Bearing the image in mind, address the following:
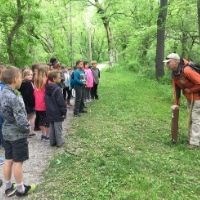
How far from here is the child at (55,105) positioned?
10125 mm

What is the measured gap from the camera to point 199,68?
990 cm

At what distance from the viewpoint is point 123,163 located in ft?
27.5

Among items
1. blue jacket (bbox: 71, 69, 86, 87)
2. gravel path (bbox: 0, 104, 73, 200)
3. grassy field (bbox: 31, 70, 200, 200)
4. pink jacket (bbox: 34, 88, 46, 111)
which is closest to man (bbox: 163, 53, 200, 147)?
grassy field (bbox: 31, 70, 200, 200)

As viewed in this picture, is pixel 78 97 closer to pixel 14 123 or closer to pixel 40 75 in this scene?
pixel 40 75

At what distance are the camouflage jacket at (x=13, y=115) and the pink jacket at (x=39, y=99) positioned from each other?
4.23 metres

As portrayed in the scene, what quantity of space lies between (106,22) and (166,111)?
84.2 feet

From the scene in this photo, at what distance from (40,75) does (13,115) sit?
3870mm

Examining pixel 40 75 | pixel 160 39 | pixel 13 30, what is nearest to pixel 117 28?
pixel 160 39

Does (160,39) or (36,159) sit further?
(160,39)

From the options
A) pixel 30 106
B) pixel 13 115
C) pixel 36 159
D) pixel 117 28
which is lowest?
pixel 36 159

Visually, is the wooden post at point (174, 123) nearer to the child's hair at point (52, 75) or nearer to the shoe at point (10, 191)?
the child's hair at point (52, 75)

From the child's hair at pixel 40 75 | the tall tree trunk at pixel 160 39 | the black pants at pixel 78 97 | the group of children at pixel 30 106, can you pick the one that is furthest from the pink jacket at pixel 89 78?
the tall tree trunk at pixel 160 39

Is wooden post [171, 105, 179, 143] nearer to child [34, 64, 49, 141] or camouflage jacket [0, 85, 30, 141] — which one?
child [34, 64, 49, 141]

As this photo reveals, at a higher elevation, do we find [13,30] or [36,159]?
[13,30]
